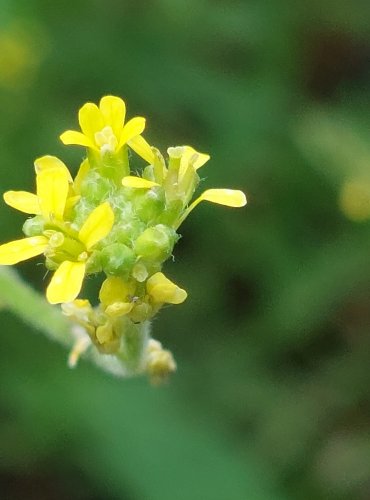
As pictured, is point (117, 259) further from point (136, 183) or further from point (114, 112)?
point (114, 112)

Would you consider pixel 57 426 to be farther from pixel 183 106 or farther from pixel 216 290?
pixel 183 106

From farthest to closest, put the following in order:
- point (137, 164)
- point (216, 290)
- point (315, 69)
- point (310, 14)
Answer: point (315, 69), point (310, 14), point (216, 290), point (137, 164)

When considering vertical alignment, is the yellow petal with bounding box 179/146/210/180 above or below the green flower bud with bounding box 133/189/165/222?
above

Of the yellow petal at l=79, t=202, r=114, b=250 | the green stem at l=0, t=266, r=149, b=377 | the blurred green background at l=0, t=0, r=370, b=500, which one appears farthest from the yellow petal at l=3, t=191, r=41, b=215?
the blurred green background at l=0, t=0, r=370, b=500

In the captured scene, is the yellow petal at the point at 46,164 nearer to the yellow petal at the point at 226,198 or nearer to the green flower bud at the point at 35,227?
the green flower bud at the point at 35,227

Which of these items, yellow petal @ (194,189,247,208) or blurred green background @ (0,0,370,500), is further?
blurred green background @ (0,0,370,500)

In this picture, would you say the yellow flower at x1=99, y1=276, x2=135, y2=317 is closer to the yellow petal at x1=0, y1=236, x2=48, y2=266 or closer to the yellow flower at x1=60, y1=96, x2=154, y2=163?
the yellow petal at x1=0, y1=236, x2=48, y2=266

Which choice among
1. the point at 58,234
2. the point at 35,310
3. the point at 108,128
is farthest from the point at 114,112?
the point at 35,310

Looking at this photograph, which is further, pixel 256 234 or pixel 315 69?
pixel 315 69

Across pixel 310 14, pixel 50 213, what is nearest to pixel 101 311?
pixel 50 213
